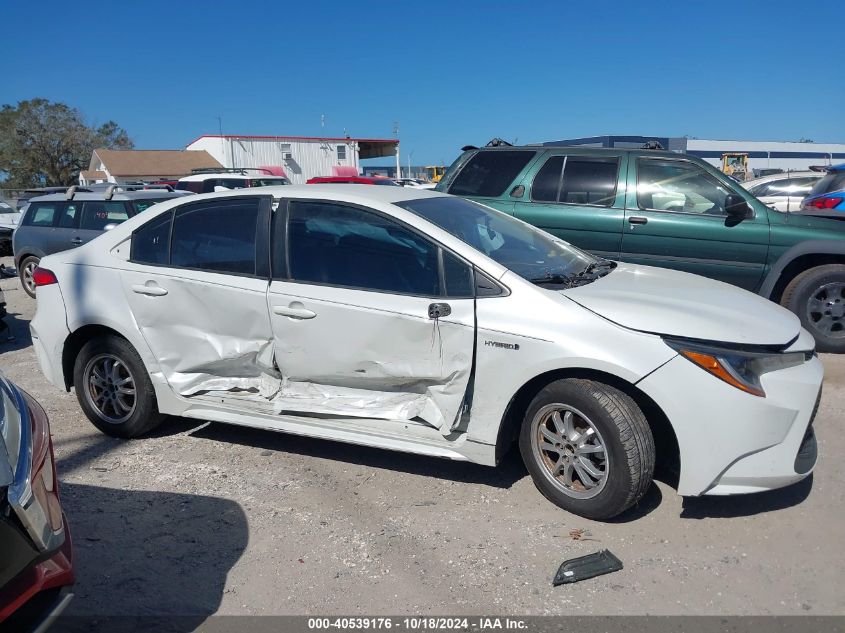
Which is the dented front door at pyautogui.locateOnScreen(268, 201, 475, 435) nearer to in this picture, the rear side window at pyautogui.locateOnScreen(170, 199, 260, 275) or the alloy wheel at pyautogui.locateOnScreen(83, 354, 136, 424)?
the rear side window at pyautogui.locateOnScreen(170, 199, 260, 275)

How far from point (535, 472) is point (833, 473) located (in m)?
1.81

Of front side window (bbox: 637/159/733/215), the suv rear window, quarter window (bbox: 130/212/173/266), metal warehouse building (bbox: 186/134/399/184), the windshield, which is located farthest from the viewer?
metal warehouse building (bbox: 186/134/399/184)

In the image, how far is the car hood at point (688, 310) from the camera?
3.42 meters

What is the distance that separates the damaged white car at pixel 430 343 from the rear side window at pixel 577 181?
8.34 feet

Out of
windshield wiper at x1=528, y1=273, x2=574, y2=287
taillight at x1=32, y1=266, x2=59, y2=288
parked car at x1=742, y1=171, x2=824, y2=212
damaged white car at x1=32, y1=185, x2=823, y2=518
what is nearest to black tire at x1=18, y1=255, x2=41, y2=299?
taillight at x1=32, y1=266, x2=59, y2=288

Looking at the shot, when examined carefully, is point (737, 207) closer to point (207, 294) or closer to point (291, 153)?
point (207, 294)

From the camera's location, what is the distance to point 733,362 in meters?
3.35

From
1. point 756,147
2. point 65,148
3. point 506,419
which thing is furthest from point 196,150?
point 506,419

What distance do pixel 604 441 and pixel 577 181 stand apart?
13.8 feet

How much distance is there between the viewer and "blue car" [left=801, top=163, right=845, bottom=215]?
791cm

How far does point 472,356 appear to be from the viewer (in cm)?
371

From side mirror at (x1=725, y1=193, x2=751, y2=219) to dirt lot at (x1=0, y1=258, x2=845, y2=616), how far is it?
98.3 inches

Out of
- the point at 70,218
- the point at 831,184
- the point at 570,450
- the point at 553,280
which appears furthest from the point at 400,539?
the point at 70,218

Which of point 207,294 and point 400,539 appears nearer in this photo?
point 400,539
